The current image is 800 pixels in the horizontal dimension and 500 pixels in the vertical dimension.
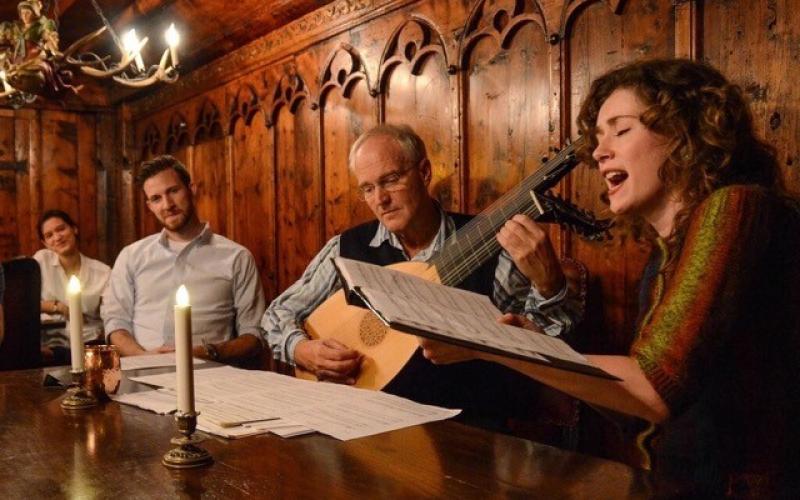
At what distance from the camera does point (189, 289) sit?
2.99 meters

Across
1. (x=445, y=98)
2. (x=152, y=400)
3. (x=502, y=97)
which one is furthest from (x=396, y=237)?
(x=152, y=400)

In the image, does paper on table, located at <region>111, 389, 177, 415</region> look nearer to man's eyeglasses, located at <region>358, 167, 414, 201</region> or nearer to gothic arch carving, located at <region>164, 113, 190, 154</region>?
man's eyeglasses, located at <region>358, 167, 414, 201</region>

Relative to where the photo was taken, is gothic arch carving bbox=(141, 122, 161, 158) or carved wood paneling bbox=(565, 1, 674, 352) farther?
gothic arch carving bbox=(141, 122, 161, 158)

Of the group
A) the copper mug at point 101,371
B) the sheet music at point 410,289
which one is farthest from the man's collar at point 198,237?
the sheet music at point 410,289

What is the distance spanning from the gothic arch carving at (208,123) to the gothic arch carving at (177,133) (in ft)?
0.62

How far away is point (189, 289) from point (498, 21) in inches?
63.4

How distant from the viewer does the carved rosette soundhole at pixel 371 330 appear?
6.39ft

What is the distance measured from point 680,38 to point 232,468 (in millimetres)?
1699

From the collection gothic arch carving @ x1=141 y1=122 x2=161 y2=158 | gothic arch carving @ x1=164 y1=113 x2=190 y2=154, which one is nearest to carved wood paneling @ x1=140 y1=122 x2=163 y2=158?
gothic arch carving @ x1=141 y1=122 x2=161 y2=158

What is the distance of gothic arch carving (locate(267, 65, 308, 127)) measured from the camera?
12.7 feet

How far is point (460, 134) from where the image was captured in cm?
284

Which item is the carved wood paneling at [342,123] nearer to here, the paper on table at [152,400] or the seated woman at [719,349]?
the paper on table at [152,400]

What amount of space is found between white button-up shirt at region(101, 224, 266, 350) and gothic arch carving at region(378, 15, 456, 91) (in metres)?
1.03

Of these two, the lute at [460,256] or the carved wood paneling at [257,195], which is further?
the carved wood paneling at [257,195]
